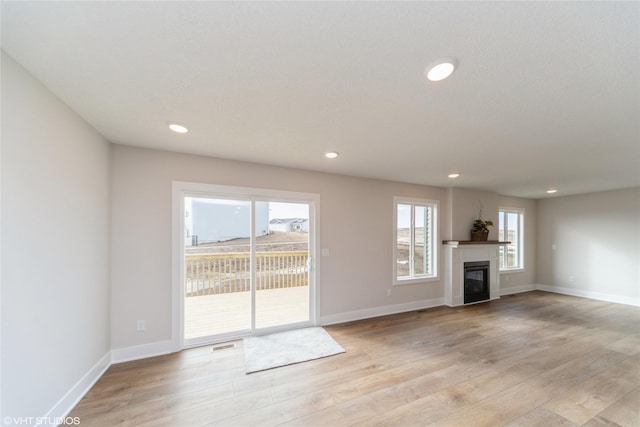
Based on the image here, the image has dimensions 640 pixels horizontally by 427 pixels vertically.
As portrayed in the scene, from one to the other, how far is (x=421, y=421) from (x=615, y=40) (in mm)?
2623

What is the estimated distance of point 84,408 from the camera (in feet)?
6.38

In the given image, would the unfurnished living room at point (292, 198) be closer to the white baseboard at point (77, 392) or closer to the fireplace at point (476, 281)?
the white baseboard at point (77, 392)

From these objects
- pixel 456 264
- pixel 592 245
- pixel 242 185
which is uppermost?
pixel 242 185

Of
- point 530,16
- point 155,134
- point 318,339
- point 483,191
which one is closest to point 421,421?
point 318,339

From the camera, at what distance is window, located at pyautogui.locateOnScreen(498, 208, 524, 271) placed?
19.7ft

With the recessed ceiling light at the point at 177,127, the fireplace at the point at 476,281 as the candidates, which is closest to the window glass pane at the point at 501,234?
the fireplace at the point at 476,281

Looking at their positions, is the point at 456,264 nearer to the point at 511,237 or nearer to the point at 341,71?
the point at 511,237

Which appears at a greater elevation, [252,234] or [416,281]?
[252,234]

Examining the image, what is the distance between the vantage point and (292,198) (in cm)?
358

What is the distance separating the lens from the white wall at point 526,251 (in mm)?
5895

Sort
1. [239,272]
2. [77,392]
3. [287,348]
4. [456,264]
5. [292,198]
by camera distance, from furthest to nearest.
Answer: [456,264], [292,198], [239,272], [287,348], [77,392]

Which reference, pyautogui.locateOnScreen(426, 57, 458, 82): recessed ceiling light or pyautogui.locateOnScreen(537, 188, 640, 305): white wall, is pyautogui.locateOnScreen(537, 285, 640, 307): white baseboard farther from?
pyautogui.locateOnScreen(426, 57, 458, 82): recessed ceiling light

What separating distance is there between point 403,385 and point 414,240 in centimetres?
286

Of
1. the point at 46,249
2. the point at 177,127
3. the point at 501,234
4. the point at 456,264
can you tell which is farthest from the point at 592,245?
the point at 46,249
